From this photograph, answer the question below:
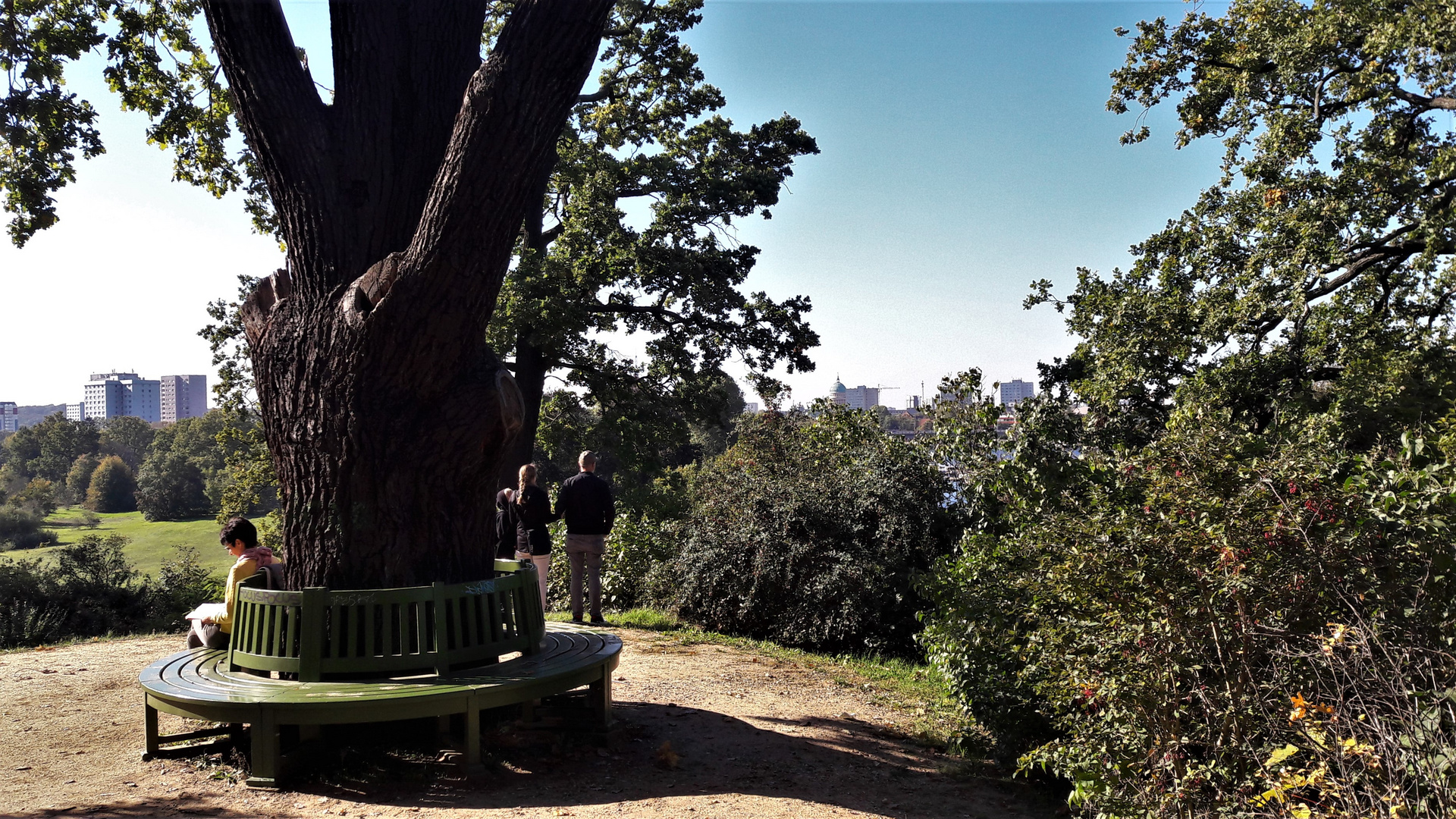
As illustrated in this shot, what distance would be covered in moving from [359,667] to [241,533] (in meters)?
1.79

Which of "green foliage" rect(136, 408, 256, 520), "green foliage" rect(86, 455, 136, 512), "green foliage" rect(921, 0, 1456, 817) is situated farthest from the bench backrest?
"green foliage" rect(86, 455, 136, 512)

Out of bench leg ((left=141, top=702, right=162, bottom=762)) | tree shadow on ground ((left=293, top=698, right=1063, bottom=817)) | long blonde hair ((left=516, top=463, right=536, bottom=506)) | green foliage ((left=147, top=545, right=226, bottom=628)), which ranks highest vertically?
long blonde hair ((left=516, top=463, right=536, bottom=506))

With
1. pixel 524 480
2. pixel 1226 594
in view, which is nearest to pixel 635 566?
pixel 524 480

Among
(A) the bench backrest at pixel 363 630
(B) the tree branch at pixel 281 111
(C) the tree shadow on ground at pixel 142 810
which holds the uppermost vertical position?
(B) the tree branch at pixel 281 111

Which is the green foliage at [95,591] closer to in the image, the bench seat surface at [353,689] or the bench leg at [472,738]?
the bench seat surface at [353,689]

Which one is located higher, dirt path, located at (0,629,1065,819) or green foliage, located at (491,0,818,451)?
green foliage, located at (491,0,818,451)

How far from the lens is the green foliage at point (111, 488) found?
2336 inches

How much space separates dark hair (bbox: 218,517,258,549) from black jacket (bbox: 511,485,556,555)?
12.9ft

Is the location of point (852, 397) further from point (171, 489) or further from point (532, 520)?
point (171, 489)

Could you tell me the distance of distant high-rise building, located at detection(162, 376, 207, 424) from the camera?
122 metres

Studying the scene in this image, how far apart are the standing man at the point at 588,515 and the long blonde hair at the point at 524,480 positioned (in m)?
0.36

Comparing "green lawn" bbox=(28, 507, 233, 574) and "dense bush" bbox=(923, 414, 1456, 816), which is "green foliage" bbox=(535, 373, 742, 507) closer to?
"dense bush" bbox=(923, 414, 1456, 816)

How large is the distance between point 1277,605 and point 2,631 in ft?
39.9

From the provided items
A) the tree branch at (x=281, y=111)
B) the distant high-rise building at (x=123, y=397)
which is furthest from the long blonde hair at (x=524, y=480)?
the distant high-rise building at (x=123, y=397)
